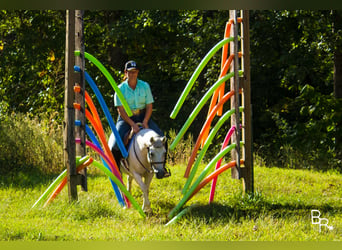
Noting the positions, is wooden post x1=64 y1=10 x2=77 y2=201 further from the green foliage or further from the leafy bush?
the green foliage

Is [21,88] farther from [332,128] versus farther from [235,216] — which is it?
[235,216]

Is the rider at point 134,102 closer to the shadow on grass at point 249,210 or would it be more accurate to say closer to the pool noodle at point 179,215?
the pool noodle at point 179,215

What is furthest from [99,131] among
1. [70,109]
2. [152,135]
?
[152,135]

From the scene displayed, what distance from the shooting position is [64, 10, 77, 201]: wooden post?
8.11 metres

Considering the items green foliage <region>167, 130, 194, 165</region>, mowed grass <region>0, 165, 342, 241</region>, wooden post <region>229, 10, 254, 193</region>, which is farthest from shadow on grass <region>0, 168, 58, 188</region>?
wooden post <region>229, 10, 254, 193</region>

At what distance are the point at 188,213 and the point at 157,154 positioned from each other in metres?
1.03

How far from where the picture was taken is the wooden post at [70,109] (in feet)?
26.6

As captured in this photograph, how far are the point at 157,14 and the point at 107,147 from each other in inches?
341

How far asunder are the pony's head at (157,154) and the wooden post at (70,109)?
110 cm

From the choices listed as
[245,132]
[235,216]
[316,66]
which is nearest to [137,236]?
[235,216]

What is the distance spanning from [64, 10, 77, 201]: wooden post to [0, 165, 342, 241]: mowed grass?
0.37m

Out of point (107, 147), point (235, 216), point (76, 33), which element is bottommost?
point (235, 216)

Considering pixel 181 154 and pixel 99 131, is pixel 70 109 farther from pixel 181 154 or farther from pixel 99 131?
pixel 181 154

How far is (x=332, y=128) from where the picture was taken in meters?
14.2
